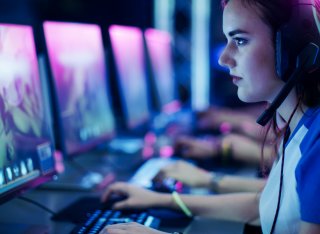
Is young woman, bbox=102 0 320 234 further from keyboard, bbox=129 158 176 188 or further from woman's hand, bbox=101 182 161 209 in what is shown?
keyboard, bbox=129 158 176 188

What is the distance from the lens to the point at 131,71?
1.90m

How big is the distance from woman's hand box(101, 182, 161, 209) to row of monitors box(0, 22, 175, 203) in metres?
0.18

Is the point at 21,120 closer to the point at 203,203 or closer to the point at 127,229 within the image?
the point at 127,229

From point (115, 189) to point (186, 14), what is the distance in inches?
105

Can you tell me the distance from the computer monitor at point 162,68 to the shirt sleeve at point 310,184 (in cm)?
152

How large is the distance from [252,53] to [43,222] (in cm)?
62

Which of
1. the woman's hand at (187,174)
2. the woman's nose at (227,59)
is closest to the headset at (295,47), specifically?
the woman's nose at (227,59)

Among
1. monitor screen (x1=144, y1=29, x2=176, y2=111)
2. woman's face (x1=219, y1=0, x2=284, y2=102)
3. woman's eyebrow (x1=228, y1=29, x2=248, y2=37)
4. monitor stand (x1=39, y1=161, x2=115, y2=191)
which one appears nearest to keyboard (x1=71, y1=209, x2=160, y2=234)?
monitor stand (x1=39, y1=161, x2=115, y2=191)

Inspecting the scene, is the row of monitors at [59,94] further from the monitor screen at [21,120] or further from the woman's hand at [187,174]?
the woman's hand at [187,174]

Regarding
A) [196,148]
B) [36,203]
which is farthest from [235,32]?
[196,148]

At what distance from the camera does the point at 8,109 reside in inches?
38.1

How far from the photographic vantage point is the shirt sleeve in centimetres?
73

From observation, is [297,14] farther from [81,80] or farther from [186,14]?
[186,14]

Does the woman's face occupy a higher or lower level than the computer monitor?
higher
